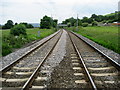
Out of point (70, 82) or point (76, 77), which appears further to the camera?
point (76, 77)

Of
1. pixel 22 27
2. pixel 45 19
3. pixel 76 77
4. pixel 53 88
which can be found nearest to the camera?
pixel 53 88

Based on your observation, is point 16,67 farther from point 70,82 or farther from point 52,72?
point 70,82

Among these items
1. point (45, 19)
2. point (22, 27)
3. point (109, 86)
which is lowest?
point (109, 86)

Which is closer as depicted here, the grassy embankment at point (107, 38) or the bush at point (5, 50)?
the bush at point (5, 50)

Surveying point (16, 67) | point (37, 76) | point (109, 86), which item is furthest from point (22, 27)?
→ point (109, 86)

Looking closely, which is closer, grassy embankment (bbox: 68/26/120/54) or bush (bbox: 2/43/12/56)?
bush (bbox: 2/43/12/56)

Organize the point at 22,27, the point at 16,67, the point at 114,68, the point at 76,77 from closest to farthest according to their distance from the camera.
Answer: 1. the point at 76,77
2. the point at 114,68
3. the point at 16,67
4. the point at 22,27

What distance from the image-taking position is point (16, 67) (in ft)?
22.9

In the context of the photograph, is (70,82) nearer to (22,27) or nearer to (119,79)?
(119,79)

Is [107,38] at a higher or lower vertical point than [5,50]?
higher

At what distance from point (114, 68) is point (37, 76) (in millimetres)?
3202

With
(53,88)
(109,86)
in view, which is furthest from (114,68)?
(53,88)

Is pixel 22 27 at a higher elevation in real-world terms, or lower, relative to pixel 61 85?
higher

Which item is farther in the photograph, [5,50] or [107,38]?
[107,38]
